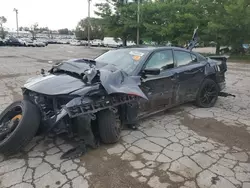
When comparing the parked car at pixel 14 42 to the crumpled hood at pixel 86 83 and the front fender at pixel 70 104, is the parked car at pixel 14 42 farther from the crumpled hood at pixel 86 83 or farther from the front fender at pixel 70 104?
the front fender at pixel 70 104

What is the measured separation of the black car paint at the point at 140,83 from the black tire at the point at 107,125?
1.08 feet

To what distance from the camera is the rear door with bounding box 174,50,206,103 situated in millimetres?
4266

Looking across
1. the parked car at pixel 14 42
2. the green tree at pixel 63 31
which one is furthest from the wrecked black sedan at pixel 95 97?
the green tree at pixel 63 31

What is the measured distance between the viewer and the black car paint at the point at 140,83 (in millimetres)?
2854

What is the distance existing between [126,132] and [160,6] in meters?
20.1

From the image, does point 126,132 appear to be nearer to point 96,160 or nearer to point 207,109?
point 96,160

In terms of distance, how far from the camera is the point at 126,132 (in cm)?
364

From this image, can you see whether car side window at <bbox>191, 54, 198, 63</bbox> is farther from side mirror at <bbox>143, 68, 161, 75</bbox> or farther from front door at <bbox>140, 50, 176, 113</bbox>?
side mirror at <bbox>143, 68, 161, 75</bbox>

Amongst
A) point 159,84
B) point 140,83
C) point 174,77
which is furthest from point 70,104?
point 174,77

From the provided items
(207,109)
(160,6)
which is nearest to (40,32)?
(160,6)

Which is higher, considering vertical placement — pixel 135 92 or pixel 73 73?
pixel 73 73

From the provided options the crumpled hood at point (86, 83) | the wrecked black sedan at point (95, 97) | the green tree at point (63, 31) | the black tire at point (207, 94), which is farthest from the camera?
the green tree at point (63, 31)

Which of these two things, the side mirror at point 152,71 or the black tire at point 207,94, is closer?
the side mirror at point 152,71

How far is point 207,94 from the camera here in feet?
16.5
